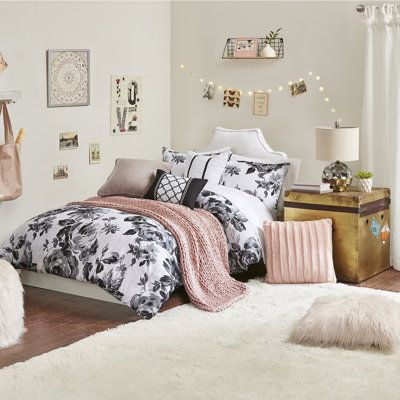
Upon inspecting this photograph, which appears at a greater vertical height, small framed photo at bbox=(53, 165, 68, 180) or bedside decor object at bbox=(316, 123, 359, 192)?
bedside decor object at bbox=(316, 123, 359, 192)

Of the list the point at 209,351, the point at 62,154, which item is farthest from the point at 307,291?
the point at 62,154

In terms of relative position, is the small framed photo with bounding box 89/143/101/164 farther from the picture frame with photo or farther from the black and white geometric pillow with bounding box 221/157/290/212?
the black and white geometric pillow with bounding box 221/157/290/212

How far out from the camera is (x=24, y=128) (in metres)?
5.82

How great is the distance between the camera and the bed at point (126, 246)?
4.64 meters

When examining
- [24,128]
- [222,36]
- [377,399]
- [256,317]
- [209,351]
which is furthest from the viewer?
[222,36]

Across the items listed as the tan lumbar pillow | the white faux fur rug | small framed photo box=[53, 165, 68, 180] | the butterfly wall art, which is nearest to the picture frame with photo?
small framed photo box=[53, 165, 68, 180]

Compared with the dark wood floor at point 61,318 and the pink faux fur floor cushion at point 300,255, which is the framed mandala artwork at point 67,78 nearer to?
the dark wood floor at point 61,318

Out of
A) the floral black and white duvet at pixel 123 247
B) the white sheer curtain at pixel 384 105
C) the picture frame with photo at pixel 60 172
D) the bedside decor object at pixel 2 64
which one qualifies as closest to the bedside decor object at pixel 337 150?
the white sheer curtain at pixel 384 105

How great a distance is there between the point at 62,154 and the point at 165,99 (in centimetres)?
124

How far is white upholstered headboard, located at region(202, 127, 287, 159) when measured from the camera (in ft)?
20.3

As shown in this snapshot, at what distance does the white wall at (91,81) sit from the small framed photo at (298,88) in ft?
3.88

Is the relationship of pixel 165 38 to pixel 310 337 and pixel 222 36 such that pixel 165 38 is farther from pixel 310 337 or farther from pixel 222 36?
pixel 310 337

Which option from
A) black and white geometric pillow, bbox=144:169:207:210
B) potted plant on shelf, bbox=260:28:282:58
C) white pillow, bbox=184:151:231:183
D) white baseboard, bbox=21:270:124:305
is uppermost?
potted plant on shelf, bbox=260:28:282:58

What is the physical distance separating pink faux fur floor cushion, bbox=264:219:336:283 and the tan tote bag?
5.56 feet
